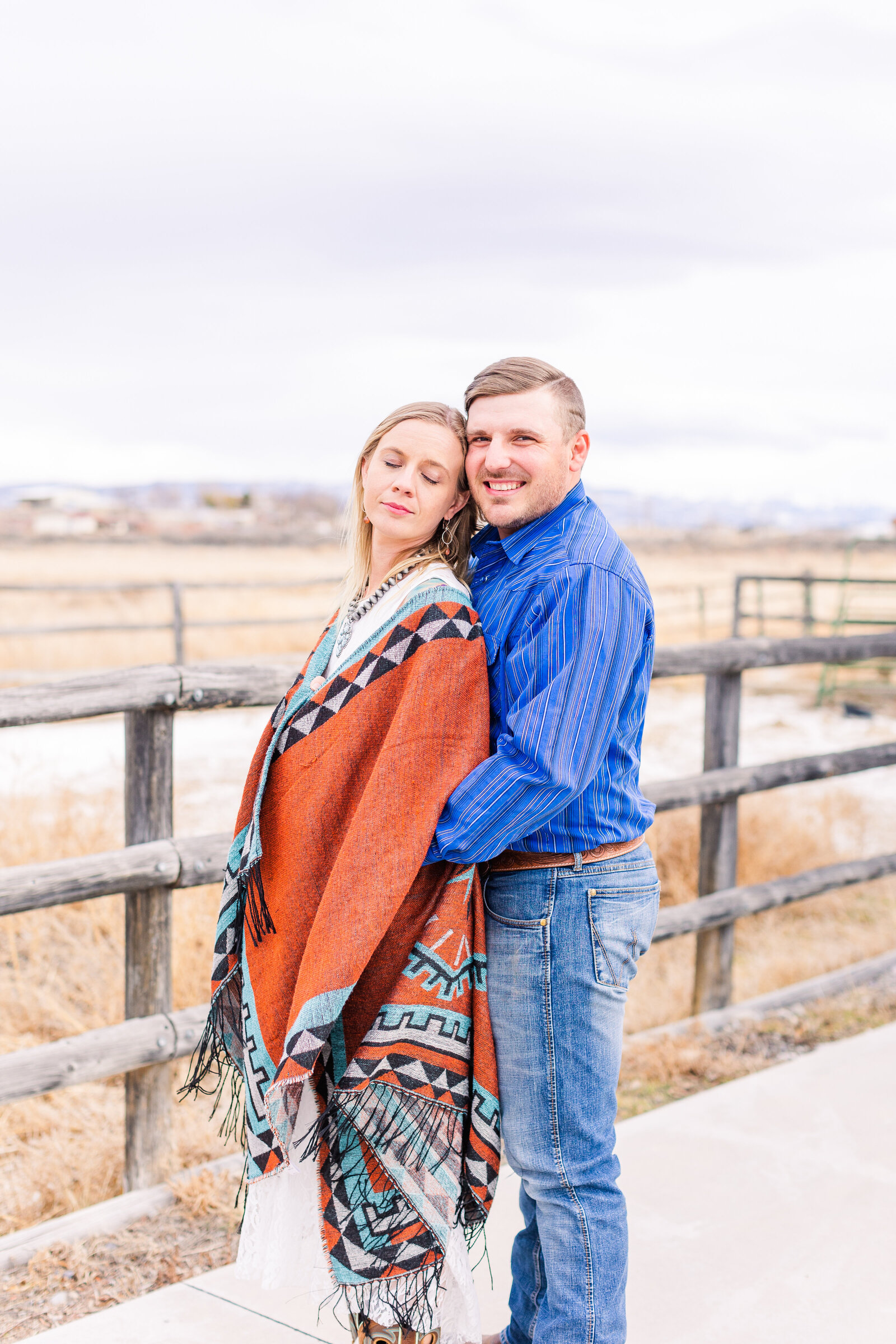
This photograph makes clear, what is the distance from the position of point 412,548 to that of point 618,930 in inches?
26.9

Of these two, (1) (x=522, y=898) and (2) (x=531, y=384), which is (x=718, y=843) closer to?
(1) (x=522, y=898)

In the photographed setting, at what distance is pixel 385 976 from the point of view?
1.65 metres

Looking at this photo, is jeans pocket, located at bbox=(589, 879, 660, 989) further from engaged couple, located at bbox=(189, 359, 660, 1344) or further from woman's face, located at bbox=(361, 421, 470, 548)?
woman's face, located at bbox=(361, 421, 470, 548)

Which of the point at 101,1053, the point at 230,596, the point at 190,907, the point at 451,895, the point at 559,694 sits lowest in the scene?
the point at 230,596

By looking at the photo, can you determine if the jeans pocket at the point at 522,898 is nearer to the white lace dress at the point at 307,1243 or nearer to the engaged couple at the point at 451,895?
the engaged couple at the point at 451,895

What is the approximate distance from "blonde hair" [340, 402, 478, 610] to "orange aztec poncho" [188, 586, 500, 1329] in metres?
0.16

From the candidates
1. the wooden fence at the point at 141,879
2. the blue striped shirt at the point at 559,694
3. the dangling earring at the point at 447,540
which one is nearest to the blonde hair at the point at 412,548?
the dangling earring at the point at 447,540

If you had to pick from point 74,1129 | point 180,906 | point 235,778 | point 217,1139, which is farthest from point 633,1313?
point 235,778

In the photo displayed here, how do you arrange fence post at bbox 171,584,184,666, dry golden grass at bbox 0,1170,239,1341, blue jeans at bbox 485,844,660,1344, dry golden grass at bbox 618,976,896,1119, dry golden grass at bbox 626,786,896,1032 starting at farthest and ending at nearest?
1. fence post at bbox 171,584,184,666
2. dry golden grass at bbox 626,786,896,1032
3. dry golden grass at bbox 618,976,896,1119
4. dry golden grass at bbox 0,1170,239,1341
5. blue jeans at bbox 485,844,660,1344

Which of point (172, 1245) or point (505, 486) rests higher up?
point (505, 486)

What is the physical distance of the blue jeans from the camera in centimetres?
171

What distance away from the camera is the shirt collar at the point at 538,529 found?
1.75 metres

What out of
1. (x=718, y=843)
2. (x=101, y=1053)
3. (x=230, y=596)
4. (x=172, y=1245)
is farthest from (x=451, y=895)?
(x=230, y=596)

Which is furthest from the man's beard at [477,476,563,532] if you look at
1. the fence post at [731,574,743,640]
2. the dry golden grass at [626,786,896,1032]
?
the fence post at [731,574,743,640]
